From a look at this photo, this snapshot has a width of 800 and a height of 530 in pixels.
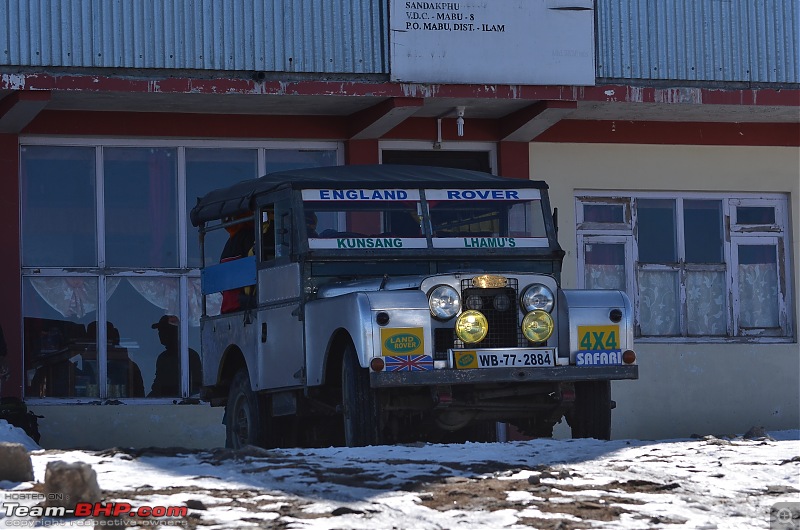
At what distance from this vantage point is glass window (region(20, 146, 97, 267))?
15.6 meters

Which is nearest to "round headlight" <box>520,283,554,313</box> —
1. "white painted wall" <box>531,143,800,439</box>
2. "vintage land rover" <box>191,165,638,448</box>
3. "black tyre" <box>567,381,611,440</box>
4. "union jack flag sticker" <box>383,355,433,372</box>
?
"vintage land rover" <box>191,165,638,448</box>

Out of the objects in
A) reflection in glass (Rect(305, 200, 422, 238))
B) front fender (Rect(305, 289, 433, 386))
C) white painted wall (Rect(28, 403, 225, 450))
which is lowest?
white painted wall (Rect(28, 403, 225, 450))

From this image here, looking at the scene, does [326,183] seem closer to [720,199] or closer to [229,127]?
[229,127]

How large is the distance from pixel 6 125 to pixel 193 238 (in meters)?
2.22

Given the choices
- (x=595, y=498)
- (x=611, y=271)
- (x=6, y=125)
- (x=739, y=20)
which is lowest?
A: (x=595, y=498)

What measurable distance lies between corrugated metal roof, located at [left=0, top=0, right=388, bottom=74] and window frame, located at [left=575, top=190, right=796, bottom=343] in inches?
129

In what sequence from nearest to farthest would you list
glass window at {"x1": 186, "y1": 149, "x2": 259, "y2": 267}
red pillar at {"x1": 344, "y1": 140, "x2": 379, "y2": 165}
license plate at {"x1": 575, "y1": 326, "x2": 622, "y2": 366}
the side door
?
license plate at {"x1": 575, "y1": 326, "x2": 622, "y2": 366}, the side door, glass window at {"x1": 186, "y1": 149, "x2": 259, "y2": 267}, red pillar at {"x1": 344, "y1": 140, "x2": 379, "y2": 165}

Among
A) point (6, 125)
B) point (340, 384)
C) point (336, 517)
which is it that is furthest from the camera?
point (6, 125)

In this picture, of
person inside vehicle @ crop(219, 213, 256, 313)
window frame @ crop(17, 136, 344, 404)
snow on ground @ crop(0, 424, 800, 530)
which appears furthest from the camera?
window frame @ crop(17, 136, 344, 404)

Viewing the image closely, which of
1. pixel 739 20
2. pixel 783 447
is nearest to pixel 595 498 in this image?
pixel 783 447

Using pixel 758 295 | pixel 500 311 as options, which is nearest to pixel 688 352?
pixel 758 295

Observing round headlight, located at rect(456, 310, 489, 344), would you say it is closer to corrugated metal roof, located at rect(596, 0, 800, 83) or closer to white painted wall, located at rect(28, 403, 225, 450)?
white painted wall, located at rect(28, 403, 225, 450)

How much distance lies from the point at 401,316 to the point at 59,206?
703cm

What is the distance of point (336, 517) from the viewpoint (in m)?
6.81
